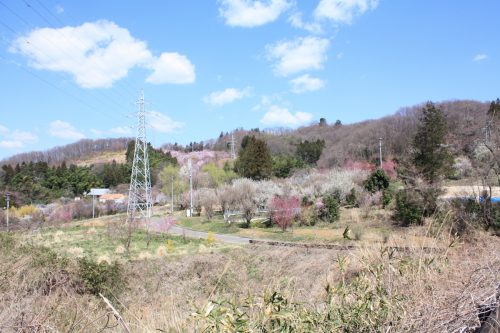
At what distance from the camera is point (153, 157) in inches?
3376

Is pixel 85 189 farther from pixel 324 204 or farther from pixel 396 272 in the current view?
pixel 396 272

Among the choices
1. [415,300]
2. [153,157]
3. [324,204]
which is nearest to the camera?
[415,300]

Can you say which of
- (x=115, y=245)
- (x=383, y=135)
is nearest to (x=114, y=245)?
(x=115, y=245)

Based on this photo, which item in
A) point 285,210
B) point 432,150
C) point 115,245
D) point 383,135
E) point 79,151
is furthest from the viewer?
point 79,151

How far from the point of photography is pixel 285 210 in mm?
30703

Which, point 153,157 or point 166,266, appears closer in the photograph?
point 166,266

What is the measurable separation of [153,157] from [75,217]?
32.6m

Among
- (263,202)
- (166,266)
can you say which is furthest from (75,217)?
(166,266)

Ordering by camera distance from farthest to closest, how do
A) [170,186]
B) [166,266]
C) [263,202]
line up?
[170,186] → [263,202] → [166,266]

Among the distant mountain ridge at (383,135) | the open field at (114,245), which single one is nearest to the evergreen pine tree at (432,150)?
the distant mountain ridge at (383,135)

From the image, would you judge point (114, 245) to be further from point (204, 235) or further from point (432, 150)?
point (432, 150)

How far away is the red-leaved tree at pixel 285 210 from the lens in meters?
30.5

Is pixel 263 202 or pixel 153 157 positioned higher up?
pixel 153 157

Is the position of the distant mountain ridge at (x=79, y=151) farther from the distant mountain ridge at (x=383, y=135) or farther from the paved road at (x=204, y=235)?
the paved road at (x=204, y=235)
